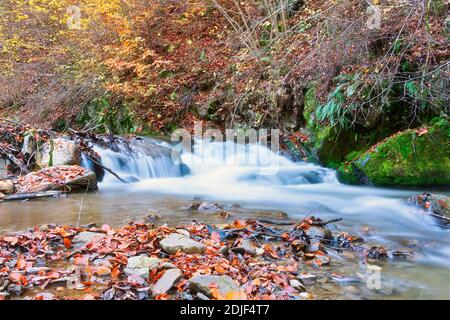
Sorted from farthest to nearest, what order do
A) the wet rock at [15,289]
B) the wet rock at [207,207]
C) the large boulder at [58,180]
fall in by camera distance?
the large boulder at [58,180] → the wet rock at [207,207] → the wet rock at [15,289]

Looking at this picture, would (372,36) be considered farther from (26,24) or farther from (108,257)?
(26,24)

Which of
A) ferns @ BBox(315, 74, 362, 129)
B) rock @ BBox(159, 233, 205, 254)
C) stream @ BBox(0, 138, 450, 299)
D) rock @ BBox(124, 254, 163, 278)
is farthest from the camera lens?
ferns @ BBox(315, 74, 362, 129)

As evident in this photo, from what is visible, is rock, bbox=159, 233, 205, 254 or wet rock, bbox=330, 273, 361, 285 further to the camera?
rock, bbox=159, 233, 205, 254

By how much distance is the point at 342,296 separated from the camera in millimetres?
3150

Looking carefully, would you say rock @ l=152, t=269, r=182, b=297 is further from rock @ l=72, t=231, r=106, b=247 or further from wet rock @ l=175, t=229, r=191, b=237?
rock @ l=72, t=231, r=106, b=247

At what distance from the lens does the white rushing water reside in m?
5.50

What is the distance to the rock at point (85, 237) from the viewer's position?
14.0 feet

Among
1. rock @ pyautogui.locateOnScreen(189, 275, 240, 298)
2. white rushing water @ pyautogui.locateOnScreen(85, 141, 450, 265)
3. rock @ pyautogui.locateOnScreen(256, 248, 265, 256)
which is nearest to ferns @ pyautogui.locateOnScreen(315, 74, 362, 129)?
white rushing water @ pyautogui.locateOnScreen(85, 141, 450, 265)

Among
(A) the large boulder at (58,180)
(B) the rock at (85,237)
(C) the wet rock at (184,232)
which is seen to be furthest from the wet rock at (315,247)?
(A) the large boulder at (58,180)

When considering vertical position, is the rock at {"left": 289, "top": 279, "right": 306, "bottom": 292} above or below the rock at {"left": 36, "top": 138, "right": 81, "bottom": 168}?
below

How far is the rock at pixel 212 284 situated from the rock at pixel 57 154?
6193 millimetres

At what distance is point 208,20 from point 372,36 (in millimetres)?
7349

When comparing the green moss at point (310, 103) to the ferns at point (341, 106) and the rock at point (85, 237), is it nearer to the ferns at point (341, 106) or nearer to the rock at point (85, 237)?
the ferns at point (341, 106)

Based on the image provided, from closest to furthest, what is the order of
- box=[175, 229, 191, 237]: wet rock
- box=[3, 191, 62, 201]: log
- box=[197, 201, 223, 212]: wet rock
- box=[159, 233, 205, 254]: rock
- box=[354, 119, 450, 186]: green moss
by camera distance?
box=[159, 233, 205, 254]: rock, box=[175, 229, 191, 237]: wet rock, box=[197, 201, 223, 212]: wet rock, box=[3, 191, 62, 201]: log, box=[354, 119, 450, 186]: green moss
